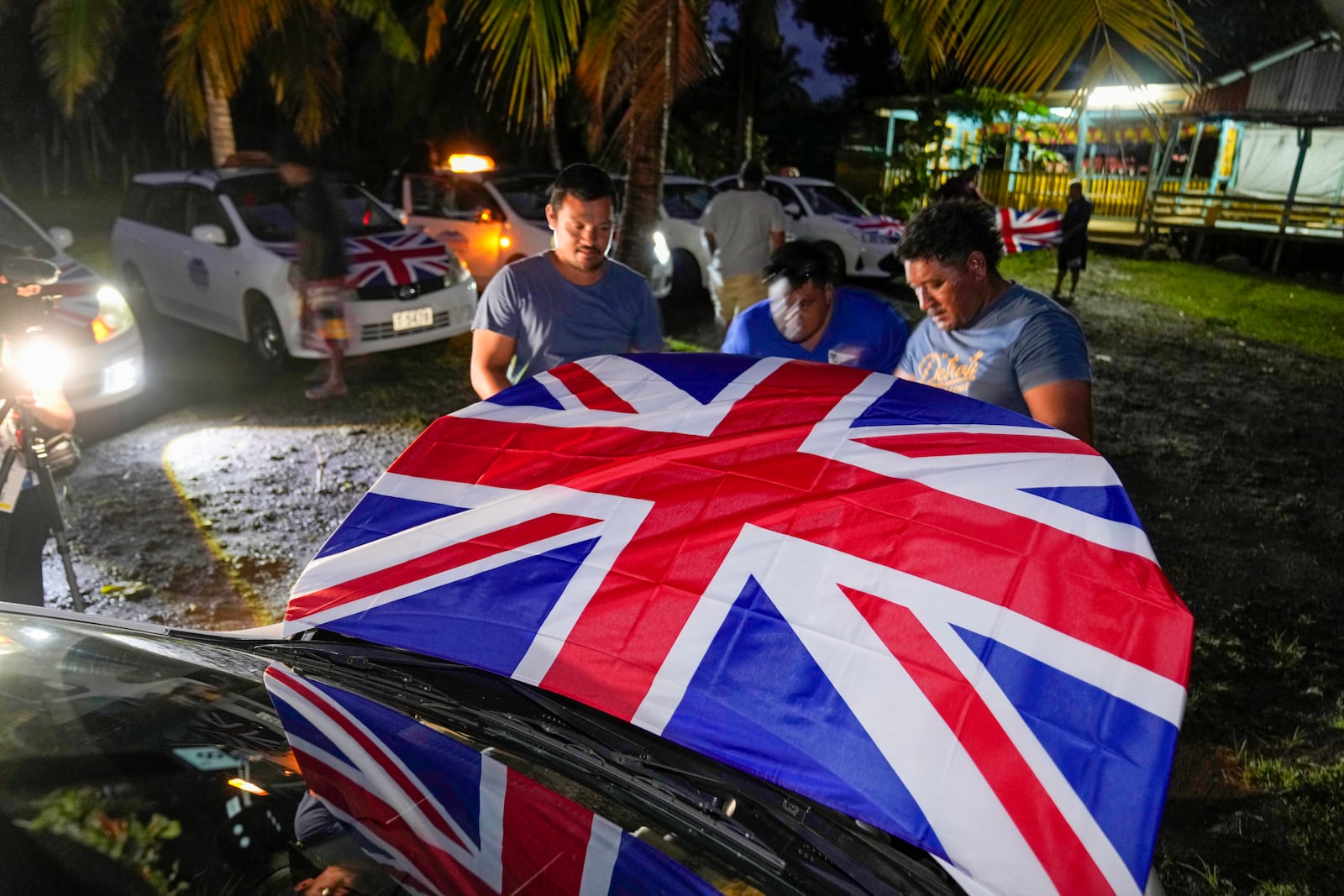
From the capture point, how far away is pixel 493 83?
480 cm

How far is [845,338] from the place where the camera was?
11.0ft

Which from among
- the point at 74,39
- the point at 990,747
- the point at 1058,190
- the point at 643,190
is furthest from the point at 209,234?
the point at 1058,190

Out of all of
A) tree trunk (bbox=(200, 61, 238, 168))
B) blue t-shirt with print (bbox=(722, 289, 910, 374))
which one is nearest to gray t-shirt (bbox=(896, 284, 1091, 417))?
blue t-shirt with print (bbox=(722, 289, 910, 374))

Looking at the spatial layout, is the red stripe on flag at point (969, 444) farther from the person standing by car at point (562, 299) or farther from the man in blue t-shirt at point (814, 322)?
the person standing by car at point (562, 299)

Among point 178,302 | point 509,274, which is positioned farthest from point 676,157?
point 509,274

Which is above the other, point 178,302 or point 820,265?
point 820,265

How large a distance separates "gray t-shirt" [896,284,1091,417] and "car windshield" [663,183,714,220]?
351 inches

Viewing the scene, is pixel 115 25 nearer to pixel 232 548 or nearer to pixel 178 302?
pixel 178 302

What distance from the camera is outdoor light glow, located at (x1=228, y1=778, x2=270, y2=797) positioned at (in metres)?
1.63

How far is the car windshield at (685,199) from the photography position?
1156 cm

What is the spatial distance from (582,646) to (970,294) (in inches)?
67.8

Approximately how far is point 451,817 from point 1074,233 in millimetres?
12573

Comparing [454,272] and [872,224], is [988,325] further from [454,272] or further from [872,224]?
[872,224]

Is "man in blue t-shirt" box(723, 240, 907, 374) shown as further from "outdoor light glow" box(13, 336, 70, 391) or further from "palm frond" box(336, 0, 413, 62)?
"palm frond" box(336, 0, 413, 62)
